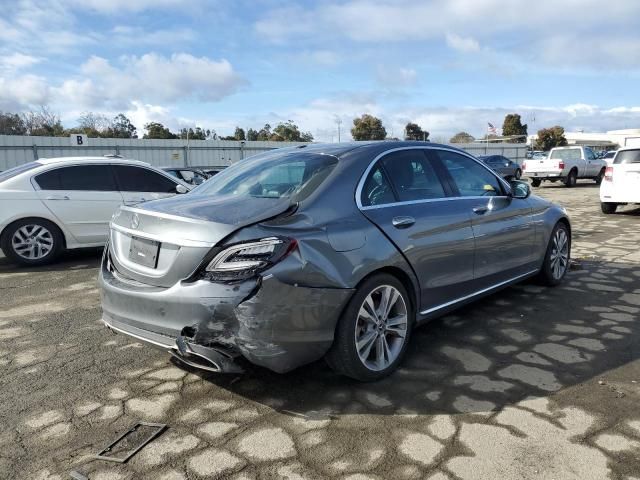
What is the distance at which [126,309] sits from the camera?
3266 mm

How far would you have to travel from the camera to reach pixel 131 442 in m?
2.81

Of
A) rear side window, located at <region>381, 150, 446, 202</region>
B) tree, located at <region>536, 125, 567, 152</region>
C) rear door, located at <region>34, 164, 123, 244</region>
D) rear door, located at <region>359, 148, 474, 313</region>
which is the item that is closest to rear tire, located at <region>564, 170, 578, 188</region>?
rear door, located at <region>34, 164, 123, 244</region>

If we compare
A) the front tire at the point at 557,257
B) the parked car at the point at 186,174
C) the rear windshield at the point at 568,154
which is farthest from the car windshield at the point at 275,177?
the rear windshield at the point at 568,154

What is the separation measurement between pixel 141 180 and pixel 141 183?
1.8 inches

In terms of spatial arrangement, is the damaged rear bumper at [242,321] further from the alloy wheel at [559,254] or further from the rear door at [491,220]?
the alloy wheel at [559,254]

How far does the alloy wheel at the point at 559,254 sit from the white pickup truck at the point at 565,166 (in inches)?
693

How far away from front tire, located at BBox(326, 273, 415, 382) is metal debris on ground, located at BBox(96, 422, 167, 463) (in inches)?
42.7

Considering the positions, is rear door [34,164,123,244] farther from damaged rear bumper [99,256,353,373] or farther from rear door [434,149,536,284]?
rear door [434,149,536,284]

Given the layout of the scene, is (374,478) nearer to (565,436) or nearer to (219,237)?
(565,436)

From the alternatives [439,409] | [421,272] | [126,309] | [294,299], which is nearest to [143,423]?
[126,309]

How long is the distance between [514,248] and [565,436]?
2352mm

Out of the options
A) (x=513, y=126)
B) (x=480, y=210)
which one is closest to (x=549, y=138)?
(x=513, y=126)

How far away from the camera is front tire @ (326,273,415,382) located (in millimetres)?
3197

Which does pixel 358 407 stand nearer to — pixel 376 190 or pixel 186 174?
pixel 376 190
